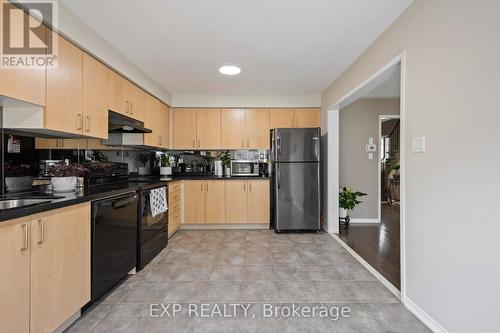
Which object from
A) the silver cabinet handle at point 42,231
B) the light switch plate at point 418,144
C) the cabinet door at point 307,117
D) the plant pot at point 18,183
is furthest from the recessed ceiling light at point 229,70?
the silver cabinet handle at point 42,231

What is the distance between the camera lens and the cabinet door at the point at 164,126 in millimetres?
4035

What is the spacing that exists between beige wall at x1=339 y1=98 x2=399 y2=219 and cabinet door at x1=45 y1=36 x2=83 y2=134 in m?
4.12

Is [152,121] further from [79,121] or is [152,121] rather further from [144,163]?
[79,121]

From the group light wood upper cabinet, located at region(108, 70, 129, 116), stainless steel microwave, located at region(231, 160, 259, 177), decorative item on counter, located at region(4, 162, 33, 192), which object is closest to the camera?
decorative item on counter, located at region(4, 162, 33, 192)

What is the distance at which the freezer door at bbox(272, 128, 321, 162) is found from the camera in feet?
13.3

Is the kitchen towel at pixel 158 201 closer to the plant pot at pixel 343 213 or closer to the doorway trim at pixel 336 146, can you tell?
the doorway trim at pixel 336 146

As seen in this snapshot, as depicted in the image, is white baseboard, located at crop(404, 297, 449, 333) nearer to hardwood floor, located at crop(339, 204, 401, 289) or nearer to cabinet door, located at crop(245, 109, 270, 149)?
hardwood floor, located at crop(339, 204, 401, 289)

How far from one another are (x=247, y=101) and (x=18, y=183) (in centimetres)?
333

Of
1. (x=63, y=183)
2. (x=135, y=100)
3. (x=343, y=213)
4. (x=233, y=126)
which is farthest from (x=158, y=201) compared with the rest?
(x=343, y=213)

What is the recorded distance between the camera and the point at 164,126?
13.7ft

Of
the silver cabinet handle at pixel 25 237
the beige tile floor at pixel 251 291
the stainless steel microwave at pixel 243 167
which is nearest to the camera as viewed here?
the silver cabinet handle at pixel 25 237

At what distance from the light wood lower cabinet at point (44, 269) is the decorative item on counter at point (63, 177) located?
38 centimetres

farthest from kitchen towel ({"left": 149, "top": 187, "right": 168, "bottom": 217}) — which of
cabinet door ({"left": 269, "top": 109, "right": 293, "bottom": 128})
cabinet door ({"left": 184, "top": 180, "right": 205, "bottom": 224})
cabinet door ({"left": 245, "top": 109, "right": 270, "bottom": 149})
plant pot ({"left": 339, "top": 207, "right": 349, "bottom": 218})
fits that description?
plant pot ({"left": 339, "top": 207, "right": 349, "bottom": 218})

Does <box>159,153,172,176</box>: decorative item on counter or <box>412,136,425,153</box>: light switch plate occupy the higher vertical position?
<box>412,136,425,153</box>: light switch plate
